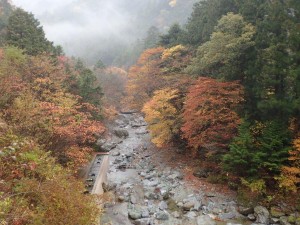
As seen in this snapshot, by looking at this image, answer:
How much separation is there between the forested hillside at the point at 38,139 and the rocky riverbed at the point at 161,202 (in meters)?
3.66

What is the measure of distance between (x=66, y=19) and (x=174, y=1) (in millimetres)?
65423

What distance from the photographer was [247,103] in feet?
65.6

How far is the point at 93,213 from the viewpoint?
35.1 feet

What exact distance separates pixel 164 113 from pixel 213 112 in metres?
4.75

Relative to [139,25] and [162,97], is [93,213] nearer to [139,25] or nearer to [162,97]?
[162,97]

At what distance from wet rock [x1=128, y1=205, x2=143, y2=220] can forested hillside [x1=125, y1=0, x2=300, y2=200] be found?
19.4 feet

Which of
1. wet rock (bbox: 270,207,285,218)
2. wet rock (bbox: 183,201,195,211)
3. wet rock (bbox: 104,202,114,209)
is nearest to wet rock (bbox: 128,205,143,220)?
wet rock (bbox: 104,202,114,209)

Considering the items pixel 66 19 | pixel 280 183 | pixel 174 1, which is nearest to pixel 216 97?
pixel 280 183

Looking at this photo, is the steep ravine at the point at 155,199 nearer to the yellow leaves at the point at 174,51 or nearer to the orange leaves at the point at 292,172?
the orange leaves at the point at 292,172

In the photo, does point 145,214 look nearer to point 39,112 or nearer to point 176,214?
point 176,214

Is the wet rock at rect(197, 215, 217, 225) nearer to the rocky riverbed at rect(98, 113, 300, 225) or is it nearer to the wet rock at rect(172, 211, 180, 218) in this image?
the rocky riverbed at rect(98, 113, 300, 225)

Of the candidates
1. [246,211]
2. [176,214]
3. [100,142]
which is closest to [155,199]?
[176,214]

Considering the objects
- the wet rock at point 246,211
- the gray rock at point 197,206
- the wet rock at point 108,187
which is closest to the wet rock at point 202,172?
the gray rock at point 197,206

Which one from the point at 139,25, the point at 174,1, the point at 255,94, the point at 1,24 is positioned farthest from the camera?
the point at 139,25
